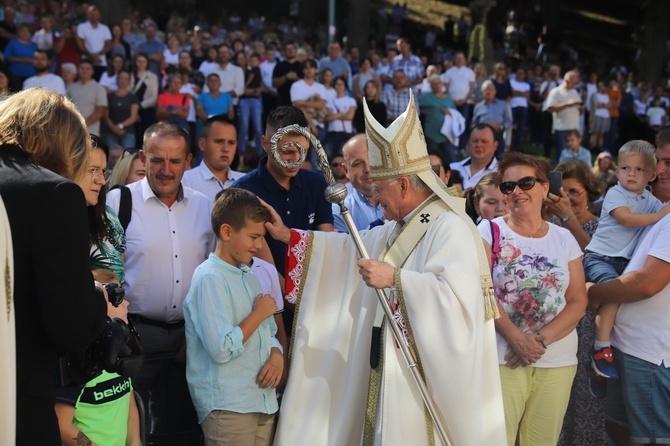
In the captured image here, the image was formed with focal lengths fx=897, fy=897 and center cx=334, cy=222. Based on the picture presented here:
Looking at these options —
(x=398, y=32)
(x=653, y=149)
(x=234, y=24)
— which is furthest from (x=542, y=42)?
(x=653, y=149)

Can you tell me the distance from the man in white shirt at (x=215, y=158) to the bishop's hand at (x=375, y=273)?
2541mm

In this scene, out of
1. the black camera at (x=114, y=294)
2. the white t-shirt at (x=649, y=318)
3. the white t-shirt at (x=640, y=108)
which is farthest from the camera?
the white t-shirt at (x=640, y=108)

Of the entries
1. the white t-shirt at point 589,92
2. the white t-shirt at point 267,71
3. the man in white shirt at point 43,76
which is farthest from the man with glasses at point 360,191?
the white t-shirt at point 589,92

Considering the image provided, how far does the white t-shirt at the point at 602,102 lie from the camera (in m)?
22.0

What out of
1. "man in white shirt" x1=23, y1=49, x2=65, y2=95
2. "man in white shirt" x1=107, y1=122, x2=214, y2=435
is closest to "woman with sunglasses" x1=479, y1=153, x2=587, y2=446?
"man in white shirt" x1=107, y1=122, x2=214, y2=435

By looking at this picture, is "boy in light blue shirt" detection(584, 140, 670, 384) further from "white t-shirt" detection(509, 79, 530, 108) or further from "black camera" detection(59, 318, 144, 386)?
"white t-shirt" detection(509, 79, 530, 108)

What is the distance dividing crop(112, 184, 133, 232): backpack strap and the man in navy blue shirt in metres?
0.71

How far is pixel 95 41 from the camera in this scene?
52.1ft

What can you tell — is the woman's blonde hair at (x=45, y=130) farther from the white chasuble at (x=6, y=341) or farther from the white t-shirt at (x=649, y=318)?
the white t-shirt at (x=649, y=318)

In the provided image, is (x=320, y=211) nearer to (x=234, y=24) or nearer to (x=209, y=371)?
(x=209, y=371)

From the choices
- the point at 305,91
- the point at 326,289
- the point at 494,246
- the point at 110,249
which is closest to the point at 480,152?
the point at 494,246

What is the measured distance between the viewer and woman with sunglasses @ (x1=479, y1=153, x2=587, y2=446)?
5156 mm

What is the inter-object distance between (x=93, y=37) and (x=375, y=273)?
516 inches

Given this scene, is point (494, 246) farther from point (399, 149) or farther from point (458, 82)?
point (458, 82)
